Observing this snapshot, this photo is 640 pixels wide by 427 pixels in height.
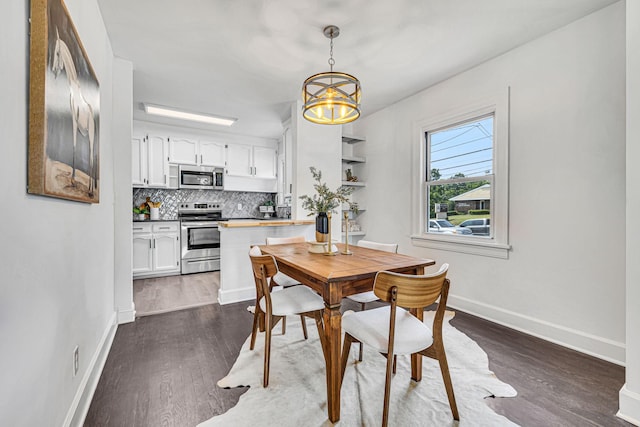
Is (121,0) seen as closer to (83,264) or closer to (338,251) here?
(83,264)

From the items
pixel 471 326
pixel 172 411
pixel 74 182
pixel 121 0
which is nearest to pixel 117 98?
pixel 121 0

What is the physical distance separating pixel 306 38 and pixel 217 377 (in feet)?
8.80

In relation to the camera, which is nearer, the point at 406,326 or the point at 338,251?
the point at 406,326

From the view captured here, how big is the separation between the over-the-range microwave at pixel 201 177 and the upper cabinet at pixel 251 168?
0.17 metres

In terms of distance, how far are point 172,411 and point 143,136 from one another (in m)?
4.36

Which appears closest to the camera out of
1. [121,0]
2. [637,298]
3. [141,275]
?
[637,298]

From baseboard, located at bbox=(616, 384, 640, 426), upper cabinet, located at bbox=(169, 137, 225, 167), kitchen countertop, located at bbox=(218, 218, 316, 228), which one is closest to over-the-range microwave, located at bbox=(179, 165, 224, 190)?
upper cabinet, located at bbox=(169, 137, 225, 167)

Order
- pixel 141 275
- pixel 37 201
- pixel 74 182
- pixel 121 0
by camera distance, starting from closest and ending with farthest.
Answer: pixel 37 201 < pixel 74 182 < pixel 121 0 < pixel 141 275

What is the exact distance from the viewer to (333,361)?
4.76 feet

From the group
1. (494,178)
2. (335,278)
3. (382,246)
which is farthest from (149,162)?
(494,178)

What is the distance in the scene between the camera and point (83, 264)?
64.4 inches

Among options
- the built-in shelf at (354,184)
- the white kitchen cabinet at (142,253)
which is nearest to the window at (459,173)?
the built-in shelf at (354,184)

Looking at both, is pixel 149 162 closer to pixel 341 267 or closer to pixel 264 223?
pixel 264 223

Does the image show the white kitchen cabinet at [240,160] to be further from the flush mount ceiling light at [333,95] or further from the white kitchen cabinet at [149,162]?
the flush mount ceiling light at [333,95]
